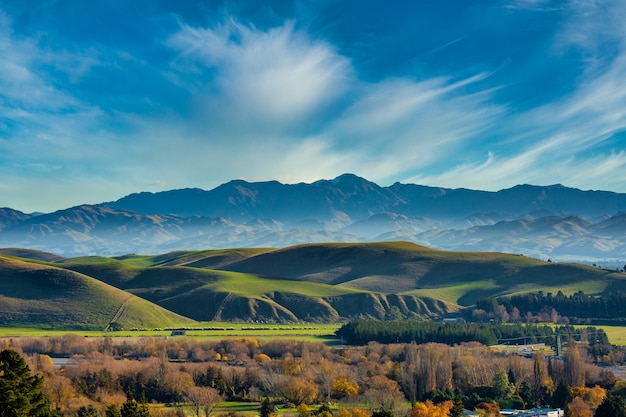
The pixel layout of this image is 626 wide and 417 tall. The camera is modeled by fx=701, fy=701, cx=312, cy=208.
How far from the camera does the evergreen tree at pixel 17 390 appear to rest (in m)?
58.9

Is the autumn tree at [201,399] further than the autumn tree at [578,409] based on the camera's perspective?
Yes

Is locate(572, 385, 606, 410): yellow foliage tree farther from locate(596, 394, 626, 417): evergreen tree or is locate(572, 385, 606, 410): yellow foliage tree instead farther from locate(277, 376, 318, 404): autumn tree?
locate(277, 376, 318, 404): autumn tree

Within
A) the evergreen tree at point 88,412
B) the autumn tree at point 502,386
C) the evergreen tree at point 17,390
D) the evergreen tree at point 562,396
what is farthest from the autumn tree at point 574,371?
the evergreen tree at point 17,390

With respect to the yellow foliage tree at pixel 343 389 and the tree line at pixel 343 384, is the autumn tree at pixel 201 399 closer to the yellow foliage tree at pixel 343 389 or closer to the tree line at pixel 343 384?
the tree line at pixel 343 384

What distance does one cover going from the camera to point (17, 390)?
198ft

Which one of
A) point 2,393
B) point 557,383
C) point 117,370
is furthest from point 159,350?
point 2,393

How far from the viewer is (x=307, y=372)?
137m

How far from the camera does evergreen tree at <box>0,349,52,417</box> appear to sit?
58.9m

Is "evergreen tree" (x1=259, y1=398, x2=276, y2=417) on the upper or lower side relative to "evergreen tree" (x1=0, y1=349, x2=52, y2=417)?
lower

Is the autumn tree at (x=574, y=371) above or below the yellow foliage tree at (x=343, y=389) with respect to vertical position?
above

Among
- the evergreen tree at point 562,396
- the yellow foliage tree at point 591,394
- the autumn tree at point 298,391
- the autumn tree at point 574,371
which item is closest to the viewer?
the yellow foliage tree at point 591,394

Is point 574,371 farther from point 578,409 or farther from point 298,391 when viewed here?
point 298,391

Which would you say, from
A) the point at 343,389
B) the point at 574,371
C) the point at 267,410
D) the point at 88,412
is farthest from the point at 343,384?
the point at 88,412

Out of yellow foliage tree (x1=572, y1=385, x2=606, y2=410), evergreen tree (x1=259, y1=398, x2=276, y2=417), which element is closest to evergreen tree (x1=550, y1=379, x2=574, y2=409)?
yellow foliage tree (x1=572, y1=385, x2=606, y2=410)
